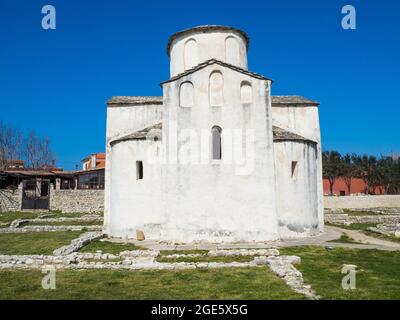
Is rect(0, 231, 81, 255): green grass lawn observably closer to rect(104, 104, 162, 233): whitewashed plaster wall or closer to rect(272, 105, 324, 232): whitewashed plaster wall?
rect(104, 104, 162, 233): whitewashed plaster wall

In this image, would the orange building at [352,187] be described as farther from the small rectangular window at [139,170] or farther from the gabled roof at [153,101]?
the small rectangular window at [139,170]

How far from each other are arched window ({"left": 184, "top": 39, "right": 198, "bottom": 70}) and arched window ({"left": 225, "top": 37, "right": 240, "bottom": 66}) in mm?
1774

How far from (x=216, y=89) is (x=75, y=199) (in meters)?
26.0

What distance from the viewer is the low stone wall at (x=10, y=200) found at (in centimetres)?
3672

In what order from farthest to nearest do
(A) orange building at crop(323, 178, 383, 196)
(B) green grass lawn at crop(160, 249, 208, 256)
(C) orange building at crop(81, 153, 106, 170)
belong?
(A) orange building at crop(323, 178, 383, 196), (C) orange building at crop(81, 153, 106, 170), (B) green grass lawn at crop(160, 249, 208, 256)

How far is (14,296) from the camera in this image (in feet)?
25.3

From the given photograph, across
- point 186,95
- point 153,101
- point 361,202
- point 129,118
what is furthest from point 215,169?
point 361,202

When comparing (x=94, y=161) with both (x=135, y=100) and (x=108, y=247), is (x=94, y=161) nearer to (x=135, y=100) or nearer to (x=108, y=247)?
(x=135, y=100)

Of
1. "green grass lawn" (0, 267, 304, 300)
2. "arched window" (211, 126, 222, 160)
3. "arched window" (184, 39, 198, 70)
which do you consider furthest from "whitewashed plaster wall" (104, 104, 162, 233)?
"green grass lawn" (0, 267, 304, 300)

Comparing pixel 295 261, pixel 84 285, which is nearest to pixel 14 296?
pixel 84 285

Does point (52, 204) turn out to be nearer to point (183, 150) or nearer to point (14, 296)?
point (183, 150)

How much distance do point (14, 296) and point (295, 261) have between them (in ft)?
25.1

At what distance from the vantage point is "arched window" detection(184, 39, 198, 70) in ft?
63.9

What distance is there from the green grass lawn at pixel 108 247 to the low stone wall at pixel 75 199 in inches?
846
